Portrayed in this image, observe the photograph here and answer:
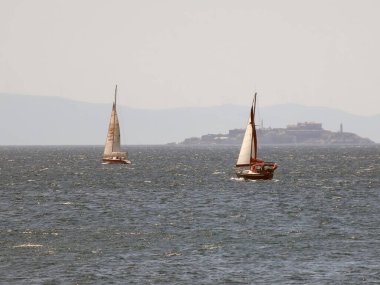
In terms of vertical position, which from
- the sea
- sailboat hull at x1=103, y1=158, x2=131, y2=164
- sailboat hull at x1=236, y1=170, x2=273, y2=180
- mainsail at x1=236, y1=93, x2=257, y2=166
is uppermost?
mainsail at x1=236, y1=93, x2=257, y2=166

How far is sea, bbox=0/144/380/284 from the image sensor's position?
45594 millimetres

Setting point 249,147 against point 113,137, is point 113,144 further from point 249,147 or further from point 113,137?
point 249,147

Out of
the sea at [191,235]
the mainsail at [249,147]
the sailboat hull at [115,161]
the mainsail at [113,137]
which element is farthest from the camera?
the sailboat hull at [115,161]

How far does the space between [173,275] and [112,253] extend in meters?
7.77

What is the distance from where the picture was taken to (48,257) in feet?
165

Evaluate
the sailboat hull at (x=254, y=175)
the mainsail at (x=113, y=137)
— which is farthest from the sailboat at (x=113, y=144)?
the sailboat hull at (x=254, y=175)

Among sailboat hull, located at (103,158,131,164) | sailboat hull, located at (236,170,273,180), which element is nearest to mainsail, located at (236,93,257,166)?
sailboat hull, located at (236,170,273,180)

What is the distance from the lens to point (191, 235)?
5956 cm

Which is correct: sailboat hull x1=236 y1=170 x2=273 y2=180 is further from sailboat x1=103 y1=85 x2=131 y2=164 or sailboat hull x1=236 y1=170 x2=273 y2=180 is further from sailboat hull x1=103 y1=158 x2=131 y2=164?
sailboat hull x1=103 y1=158 x2=131 y2=164

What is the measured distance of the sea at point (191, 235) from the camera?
45594 mm

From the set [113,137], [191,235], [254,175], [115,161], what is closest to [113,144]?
[113,137]

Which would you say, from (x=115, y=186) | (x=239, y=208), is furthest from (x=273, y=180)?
(x=239, y=208)

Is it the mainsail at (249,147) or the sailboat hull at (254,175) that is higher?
the mainsail at (249,147)

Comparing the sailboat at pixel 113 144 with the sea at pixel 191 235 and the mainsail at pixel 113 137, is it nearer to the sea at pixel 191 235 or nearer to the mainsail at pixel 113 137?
the mainsail at pixel 113 137
